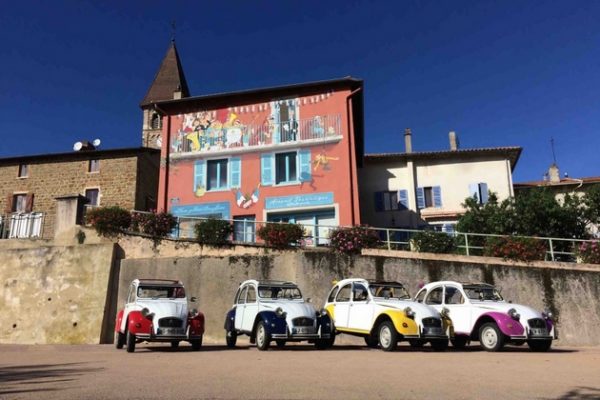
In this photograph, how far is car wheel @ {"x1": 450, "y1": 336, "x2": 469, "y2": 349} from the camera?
11.7 m

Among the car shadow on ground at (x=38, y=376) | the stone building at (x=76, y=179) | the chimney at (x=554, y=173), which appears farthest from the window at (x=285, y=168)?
the chimney at (x=554, y=173)

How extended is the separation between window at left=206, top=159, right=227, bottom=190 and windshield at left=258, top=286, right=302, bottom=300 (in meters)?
12.3

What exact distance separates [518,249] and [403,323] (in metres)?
8.00

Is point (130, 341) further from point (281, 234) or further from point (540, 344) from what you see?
point (540, 344)

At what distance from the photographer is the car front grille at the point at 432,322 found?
35.6 feet

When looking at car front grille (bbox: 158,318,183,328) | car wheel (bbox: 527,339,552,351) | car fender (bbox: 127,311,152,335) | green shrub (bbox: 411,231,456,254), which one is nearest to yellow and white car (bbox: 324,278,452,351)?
car wheel (bbox: 527,339,552,351)

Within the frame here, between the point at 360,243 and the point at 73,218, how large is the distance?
36.2 ft

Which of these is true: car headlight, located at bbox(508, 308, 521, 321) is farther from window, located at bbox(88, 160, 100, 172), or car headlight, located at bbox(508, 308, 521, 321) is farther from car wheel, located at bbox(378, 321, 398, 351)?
window, located at bbox(88, 160, 100, 172)

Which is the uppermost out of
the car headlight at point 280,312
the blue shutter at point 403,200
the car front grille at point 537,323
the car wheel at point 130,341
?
the blue shutter at point 403,200

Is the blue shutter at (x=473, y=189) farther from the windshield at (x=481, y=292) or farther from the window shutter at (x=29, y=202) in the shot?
the window shutter at (x=29, y=202)

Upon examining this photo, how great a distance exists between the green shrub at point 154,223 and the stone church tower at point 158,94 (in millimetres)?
32763

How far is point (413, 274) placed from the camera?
16.4 m

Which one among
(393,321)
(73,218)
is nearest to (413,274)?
(393,321)

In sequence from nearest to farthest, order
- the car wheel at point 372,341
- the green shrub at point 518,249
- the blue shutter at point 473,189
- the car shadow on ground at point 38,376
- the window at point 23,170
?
the car shadow on ground at point 38,376, the car wheel at point 372,341, the green shrub at point 518,249, the blue shutter at point 473,189, the window at point 23,170
